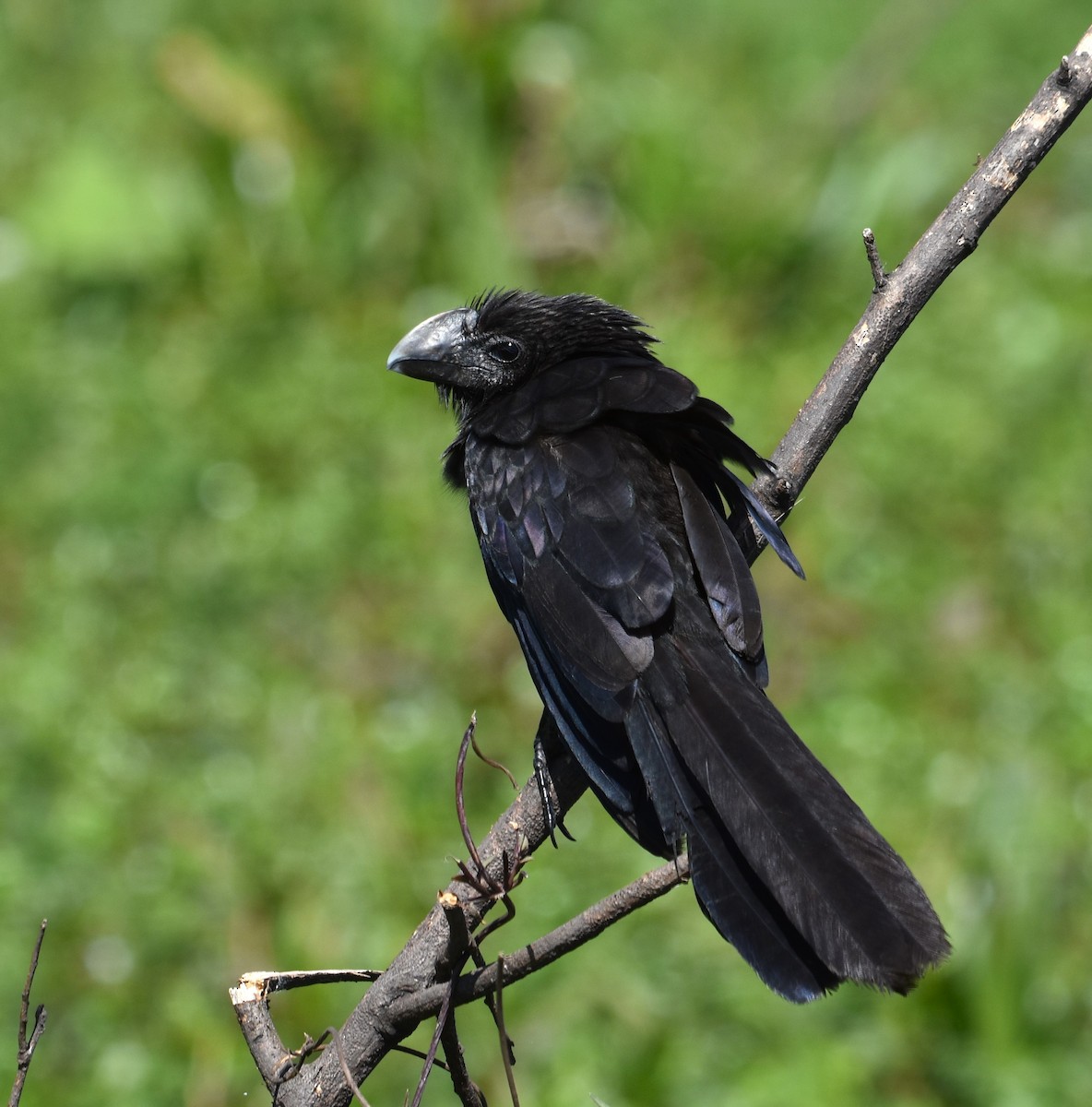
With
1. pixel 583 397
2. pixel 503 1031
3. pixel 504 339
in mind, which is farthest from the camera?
pixel 504 339

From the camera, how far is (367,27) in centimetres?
697

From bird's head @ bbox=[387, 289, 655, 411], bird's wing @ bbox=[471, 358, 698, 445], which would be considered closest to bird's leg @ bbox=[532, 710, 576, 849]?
bird's wing @ bbox=[471, 358, 698, 445]

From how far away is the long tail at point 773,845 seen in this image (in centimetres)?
179

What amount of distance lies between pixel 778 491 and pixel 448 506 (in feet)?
11.2

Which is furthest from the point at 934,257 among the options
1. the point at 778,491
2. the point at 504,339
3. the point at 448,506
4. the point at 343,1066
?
the point at 448,506

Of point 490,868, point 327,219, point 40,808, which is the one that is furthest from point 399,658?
point 490,868

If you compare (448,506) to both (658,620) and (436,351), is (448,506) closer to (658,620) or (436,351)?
(436,351)

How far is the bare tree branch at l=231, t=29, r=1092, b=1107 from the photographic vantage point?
183 cm

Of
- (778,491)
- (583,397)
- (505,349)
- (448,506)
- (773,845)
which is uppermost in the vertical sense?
(448,506)

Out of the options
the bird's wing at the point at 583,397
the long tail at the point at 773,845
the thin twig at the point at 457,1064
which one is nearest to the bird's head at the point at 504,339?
the bird's wing at the point at 583,397

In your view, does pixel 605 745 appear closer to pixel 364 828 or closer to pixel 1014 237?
pixel 364 828

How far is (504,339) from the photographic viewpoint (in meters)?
3.06

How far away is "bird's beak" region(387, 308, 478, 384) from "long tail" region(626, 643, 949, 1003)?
960 mm

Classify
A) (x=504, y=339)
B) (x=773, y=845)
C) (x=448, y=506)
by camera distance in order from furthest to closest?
(x=448, y=506) → (x=504, y=339) → (x=773, y=845)
